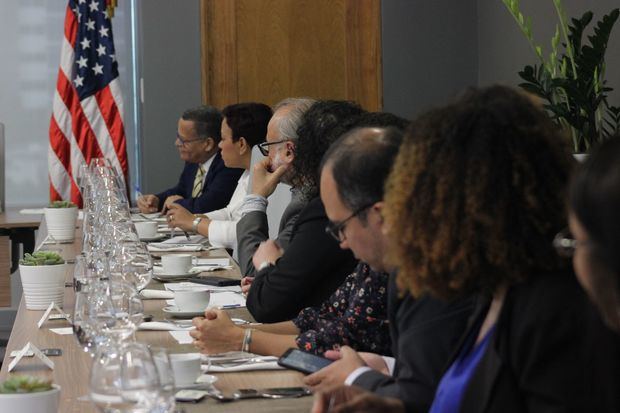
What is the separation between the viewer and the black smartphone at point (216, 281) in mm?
3408

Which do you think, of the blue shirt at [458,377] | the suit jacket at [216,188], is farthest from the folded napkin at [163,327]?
the suit jacket at [216,188]

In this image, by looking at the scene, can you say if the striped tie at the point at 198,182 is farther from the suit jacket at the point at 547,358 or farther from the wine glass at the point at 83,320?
the suit jacket at the point at 547,358

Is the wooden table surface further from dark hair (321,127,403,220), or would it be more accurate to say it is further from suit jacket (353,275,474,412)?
suit jacket (353,275,474,412)

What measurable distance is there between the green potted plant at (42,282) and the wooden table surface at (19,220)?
10.8ft

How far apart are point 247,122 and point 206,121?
3.94 ft

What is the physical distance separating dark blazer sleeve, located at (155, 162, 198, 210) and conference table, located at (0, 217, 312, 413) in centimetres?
354

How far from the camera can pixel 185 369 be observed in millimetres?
1964

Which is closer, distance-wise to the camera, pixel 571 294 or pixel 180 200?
pixel 571 294

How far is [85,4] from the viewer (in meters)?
7.32

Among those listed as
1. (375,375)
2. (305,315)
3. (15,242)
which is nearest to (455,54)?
(15,242)

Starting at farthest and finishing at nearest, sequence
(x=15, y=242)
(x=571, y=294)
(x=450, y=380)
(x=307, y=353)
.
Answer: (x=15, y=242)
(x=307, y=353)
(x=450, y=380)
(x=571, y=294)

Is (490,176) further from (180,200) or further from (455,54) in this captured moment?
(455,54)

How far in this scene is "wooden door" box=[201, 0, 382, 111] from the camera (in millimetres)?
7316

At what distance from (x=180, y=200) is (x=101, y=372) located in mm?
4657
